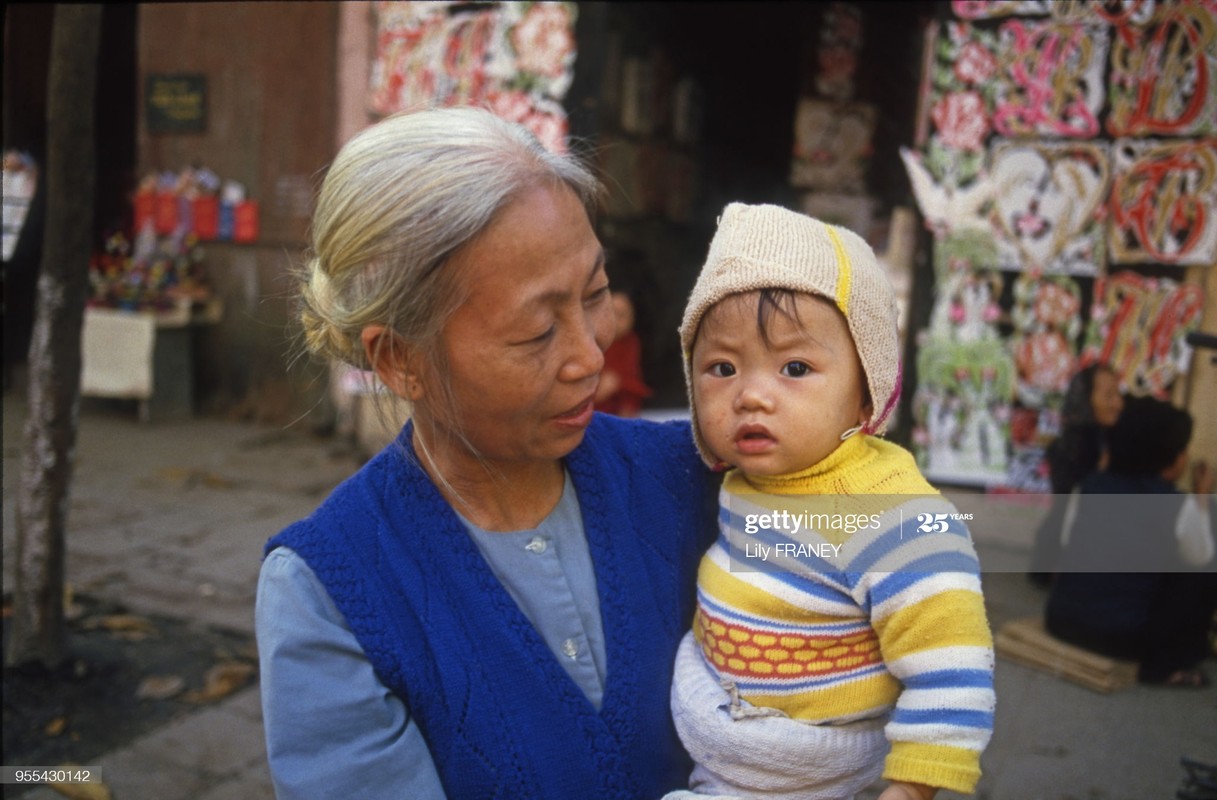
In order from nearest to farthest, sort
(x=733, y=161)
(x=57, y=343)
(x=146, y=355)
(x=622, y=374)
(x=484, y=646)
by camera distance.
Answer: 1. (x=484, y=646)
2. (x=57, y=343)
3. (x=622, y=374)
4. (x=146, y=355)
5. (x=733, y=161)

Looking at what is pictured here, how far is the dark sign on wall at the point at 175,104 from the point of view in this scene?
7.03 metres

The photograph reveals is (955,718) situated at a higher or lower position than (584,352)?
lower

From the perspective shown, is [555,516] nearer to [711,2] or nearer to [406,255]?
[406,255]

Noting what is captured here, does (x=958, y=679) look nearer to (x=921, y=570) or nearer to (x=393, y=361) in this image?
(x=921, y=570)

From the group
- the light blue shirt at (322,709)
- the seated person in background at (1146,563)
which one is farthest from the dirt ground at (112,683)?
the seated person in background at (1146,563)

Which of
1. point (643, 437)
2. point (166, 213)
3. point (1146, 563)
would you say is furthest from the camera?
point (166, 213)

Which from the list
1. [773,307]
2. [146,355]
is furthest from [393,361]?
[146,355]

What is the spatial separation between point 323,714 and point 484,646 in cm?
21

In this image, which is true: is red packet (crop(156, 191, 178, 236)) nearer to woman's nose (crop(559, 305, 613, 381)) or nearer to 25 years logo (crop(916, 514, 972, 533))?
woman's nose (crop(559, 305, 613, 381))

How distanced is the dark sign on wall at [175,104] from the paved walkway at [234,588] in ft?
7.22

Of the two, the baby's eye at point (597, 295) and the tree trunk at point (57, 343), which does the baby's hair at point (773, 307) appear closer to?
the baby's eye at point (597, 295)

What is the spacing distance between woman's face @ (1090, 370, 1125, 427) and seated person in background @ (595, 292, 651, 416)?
1980 millimetres

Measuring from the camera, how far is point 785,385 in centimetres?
132

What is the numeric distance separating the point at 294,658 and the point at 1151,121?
13.6 ft
